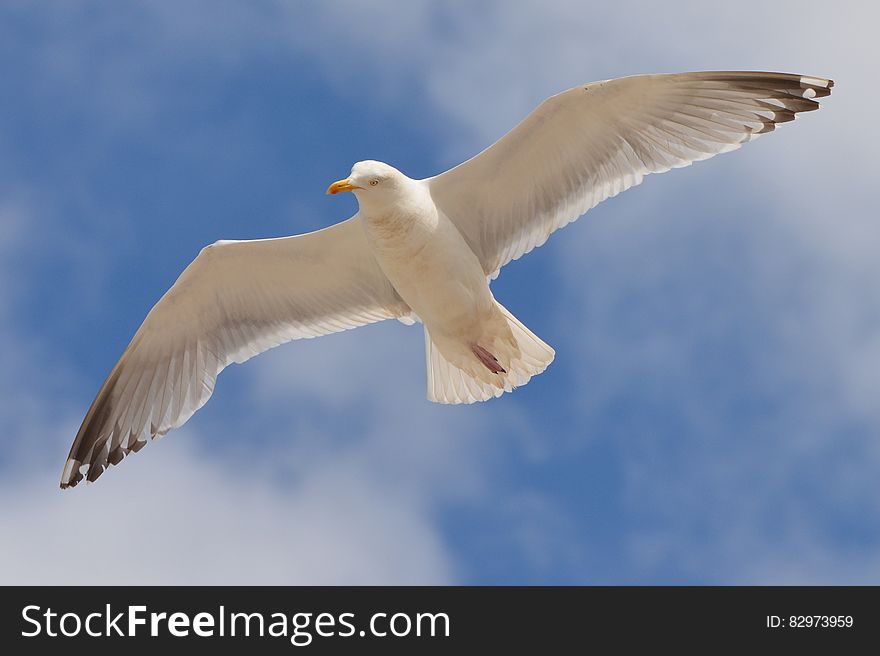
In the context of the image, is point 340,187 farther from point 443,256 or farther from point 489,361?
point 489,361

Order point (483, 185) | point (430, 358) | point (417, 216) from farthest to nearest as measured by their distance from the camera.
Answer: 1. point (430, 358)
2. point (483, 185)
3. point (417, 216)

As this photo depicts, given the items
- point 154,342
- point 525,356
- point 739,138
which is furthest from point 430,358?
point 739,138

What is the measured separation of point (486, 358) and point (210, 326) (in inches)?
72.3

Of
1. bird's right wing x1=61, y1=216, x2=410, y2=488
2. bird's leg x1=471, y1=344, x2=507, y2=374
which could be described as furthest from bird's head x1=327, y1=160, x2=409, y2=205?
bird's leg x1=471, y1=344, x2=507, y2=374

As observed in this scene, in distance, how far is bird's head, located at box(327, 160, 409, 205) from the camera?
6.44m

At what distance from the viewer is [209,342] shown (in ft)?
25.7

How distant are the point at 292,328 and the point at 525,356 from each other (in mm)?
1554

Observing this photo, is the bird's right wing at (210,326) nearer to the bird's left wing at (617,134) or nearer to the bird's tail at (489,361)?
the bird's tail at (489,361)

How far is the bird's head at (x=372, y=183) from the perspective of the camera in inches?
254

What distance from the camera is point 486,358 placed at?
7184 millimetres

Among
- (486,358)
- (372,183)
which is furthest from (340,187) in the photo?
(486,358)

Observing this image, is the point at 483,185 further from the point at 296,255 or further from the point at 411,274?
the point at 296,255

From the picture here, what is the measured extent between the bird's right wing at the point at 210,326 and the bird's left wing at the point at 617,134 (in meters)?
0.90

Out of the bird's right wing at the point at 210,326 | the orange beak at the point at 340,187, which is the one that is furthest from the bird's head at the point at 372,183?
the bird's right wing at the point at 210,326
